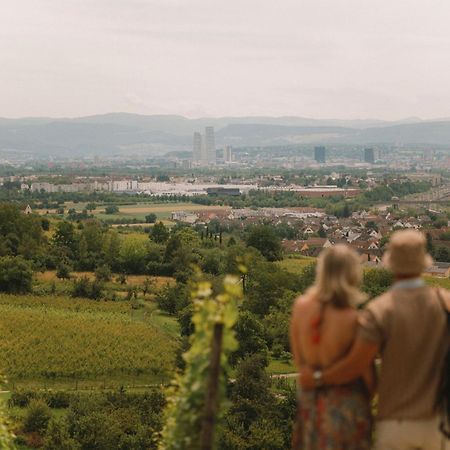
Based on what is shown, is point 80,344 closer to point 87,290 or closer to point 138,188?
point 87,290

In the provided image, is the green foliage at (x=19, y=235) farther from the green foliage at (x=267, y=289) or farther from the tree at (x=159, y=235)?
the green foliage at (x=267, y=289)

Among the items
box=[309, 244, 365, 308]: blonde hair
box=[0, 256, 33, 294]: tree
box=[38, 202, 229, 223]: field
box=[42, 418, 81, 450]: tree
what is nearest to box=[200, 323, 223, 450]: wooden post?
box=[309, 244, 365, 308]: blonde hair

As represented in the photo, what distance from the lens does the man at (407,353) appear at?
139 inches

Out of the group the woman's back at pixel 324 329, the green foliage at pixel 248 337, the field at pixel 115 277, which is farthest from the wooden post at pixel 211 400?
the field at pixel 115 277

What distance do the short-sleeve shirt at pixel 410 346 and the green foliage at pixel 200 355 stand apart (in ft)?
2.85

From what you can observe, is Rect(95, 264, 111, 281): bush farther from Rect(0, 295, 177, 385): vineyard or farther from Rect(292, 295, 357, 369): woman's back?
Rect(292, 295, 357, 369): woman's back

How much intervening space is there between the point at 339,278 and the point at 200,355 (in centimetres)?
122

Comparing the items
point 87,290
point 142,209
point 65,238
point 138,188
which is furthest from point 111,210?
point 87,290

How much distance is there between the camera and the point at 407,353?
355 cm

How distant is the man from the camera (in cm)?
353

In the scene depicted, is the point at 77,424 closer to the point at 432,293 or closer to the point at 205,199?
the point at 432,293

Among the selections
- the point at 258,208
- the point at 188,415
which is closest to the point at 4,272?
the point at 188,415

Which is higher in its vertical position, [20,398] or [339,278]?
[339,278]

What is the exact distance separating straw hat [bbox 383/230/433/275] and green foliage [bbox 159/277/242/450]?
0.94 meters
